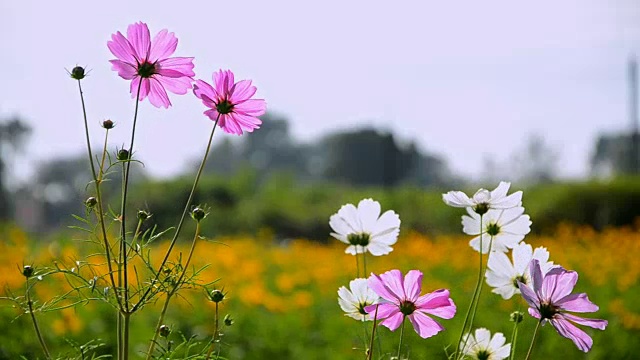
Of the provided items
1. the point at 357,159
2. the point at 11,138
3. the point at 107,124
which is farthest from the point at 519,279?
the point at 357,159

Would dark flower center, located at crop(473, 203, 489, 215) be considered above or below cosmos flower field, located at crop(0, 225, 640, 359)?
above

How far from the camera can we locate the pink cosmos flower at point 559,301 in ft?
1.91

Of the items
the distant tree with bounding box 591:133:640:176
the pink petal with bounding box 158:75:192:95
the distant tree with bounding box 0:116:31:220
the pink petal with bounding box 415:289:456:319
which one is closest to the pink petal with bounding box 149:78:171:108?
the pink petal with bounding box 158:75:192:95

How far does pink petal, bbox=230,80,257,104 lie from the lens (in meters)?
0.68

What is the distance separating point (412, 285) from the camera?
2.03ft

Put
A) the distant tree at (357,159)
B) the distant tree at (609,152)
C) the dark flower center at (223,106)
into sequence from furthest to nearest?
the distant tree at (357,159) → the distant tree at (609,152) → the dark flower center at (223,106)

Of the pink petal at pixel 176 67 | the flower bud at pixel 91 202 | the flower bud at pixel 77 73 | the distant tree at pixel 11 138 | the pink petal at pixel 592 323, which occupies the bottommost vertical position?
the distant tree at pixel 11 138

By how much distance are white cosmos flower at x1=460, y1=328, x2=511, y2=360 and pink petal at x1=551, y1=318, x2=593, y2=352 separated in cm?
10

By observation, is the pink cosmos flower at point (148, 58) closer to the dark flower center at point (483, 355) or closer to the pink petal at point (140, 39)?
the pink petal at point (140, 39)

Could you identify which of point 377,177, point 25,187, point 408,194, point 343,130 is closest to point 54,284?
point 408,194

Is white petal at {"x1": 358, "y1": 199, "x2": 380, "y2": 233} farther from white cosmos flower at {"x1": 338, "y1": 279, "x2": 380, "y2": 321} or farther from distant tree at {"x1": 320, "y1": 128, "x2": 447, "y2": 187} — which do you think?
distant tree at {"x1": 320, "y1": 128, "x2": 447, "y2": 187}

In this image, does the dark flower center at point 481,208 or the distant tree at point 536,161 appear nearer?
the dark flower center at point 481,208

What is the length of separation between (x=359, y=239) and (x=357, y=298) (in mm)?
70

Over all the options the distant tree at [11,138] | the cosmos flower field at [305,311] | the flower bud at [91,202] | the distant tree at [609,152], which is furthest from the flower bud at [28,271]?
the distant tree at [609,152]
